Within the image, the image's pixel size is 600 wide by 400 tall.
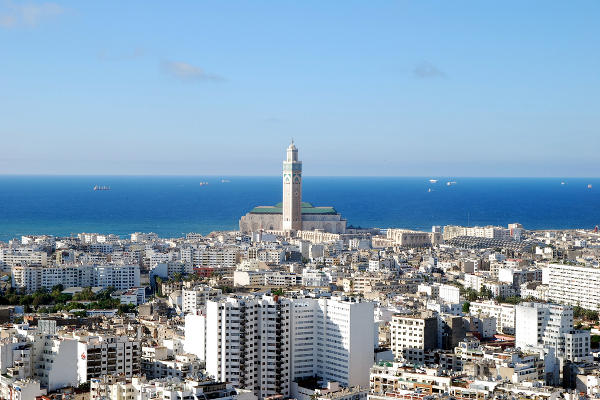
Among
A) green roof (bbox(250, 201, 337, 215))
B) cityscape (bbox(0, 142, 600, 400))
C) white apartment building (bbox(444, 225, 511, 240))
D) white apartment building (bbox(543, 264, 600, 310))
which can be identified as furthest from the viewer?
green roof (bbox(250, 201, 337, 215))

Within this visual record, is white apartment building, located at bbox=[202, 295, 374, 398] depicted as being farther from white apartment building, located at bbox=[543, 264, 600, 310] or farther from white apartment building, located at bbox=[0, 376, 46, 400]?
white apartment building, located at bbox=[543, 264, 600, 310]

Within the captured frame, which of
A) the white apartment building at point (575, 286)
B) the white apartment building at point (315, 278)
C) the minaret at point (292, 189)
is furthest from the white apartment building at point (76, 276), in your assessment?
the minaret at point (292, 189)

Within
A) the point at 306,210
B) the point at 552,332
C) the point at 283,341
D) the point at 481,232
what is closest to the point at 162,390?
the point at 283,341

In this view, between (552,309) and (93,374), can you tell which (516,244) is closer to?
(552,309)

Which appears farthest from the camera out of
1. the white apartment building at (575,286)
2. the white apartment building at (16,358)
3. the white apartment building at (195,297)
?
the white apartment building at (575,286)

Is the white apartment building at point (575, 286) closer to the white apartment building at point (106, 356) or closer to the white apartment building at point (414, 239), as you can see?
the white apartment building at point (106, 356)

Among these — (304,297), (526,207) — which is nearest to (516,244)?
(304,297)

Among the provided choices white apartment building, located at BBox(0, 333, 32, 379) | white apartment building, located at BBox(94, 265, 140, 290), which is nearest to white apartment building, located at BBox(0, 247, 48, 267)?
white apartment building, located at BBox(94, 265, 140, 290)
